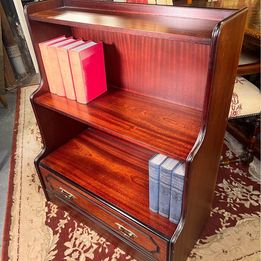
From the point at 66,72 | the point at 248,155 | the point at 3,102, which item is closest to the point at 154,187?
the point at 66,72

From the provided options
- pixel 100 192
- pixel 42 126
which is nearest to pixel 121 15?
pixel 42 126

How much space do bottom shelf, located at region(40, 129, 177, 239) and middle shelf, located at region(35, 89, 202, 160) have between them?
36cm

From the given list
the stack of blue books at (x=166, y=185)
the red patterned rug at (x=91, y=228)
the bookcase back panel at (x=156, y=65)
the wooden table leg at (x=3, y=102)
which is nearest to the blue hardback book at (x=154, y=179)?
the stack of blue books at (x=166, y=185)

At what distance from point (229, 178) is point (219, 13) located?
3.84 feet

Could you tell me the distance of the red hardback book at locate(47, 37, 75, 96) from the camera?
113 cm

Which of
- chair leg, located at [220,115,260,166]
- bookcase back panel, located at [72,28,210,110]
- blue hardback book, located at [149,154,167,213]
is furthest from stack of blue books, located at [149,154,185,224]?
chair leg, located at [220,115,260,166]

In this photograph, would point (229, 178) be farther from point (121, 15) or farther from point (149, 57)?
point (121, 15)

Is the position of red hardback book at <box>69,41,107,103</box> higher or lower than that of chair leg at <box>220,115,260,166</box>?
higher

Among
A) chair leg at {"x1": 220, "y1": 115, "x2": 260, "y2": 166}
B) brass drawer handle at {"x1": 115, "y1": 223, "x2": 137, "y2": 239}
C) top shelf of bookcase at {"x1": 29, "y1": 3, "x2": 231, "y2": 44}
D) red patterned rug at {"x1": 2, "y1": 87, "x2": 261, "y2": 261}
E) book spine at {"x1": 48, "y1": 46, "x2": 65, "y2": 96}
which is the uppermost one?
top shelf of bookcase at {"x1": 29, "y1": 3, "x2": 231, "y2": 44}

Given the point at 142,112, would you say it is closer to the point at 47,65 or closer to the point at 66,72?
the point at 66,72

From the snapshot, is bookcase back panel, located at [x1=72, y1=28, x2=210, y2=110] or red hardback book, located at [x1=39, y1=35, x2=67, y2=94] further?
red hardback book, located at [x1=39, y1=35, x2=67, y2=94]

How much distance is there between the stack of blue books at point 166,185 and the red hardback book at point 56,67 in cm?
57

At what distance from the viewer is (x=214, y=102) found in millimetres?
821

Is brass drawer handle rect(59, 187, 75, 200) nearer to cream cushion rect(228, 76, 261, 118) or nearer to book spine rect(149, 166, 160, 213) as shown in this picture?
book spine rect(149, 166, 160, 213)
